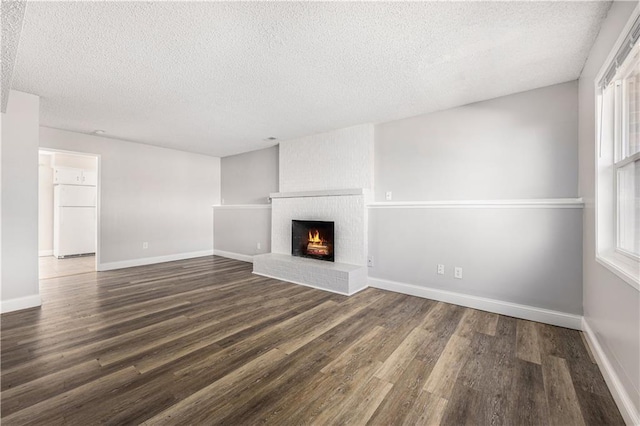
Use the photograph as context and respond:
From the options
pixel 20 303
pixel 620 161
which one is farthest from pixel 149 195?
pixel 620 161

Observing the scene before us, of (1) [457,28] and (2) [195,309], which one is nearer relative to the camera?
(1) [457,28]

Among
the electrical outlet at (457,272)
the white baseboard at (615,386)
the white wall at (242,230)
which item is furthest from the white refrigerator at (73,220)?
the white baseboard at (615,386)

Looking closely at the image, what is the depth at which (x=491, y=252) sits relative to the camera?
9.47ft

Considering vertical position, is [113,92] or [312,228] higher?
[113,92]

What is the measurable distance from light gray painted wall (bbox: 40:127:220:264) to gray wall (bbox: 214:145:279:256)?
33 cm

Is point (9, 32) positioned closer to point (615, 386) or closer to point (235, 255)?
point (615, 386)

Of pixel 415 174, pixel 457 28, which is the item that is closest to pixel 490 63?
pixel 457 28

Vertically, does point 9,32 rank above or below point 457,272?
above

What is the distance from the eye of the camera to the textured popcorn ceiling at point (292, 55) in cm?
170

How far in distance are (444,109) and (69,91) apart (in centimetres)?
424

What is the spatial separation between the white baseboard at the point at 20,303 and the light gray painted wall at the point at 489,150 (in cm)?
436

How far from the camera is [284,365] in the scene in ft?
6.04

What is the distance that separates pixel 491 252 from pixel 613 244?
40.8 inches

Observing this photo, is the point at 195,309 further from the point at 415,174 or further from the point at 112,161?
the point at 112,161
